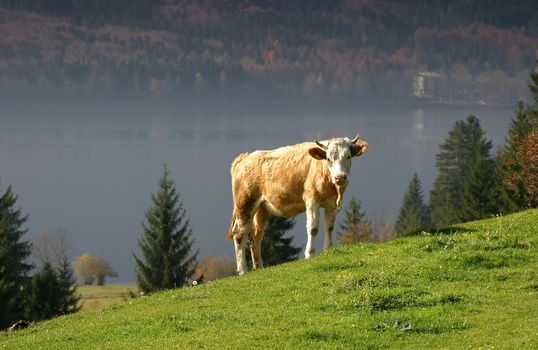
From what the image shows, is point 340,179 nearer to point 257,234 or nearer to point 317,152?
point 317,152

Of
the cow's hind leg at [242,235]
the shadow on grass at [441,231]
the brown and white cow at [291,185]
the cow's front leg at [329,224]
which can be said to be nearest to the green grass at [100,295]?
the cow's hind leg at [242,235]

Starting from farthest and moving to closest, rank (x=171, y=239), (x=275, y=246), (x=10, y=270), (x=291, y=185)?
1. (x=171, y=239)
2. (x=275, y=246)
3. (x=10, y=270)
4. (x=291, y=185)

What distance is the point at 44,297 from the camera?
61.1 metres

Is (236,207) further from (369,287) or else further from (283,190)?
(369,287)

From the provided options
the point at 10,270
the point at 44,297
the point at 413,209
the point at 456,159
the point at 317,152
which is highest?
the point at 456,159

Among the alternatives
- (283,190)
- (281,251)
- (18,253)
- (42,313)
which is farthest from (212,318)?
(18,253)

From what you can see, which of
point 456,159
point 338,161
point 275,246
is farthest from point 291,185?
point 456,159

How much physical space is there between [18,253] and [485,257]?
69432 millimetres

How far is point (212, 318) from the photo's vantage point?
16250mm

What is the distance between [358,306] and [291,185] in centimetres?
729

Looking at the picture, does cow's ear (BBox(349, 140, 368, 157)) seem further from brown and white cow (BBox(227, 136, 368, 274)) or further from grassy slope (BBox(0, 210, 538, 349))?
grassy slope (BBox(0, 210, 538, 349))

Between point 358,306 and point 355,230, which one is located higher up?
point 358,306

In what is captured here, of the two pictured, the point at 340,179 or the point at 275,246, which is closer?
the point at 340,179

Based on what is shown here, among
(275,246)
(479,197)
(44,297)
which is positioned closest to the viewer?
(44,297)
